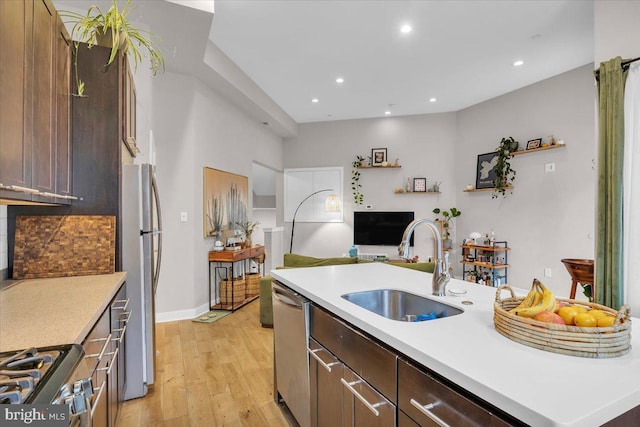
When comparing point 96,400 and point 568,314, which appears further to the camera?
point 96,400

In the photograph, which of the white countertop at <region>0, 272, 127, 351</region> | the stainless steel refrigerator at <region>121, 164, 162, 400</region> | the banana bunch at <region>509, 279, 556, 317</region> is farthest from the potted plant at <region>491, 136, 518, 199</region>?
the white countertop at <region>0, 272, 127, 351</region>

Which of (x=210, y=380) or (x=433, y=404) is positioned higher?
(x=433, y=404)

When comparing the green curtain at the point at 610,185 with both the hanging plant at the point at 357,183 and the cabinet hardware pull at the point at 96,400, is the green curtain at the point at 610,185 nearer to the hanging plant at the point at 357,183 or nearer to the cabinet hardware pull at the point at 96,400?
the cabinet hardware pull at the point at 96,400

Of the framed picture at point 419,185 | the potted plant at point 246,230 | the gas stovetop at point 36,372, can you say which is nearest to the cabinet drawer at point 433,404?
the gas stovetop at point 36,372

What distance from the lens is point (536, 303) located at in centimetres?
109

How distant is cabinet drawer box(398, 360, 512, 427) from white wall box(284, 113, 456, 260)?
563 cm

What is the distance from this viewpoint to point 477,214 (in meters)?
5.90

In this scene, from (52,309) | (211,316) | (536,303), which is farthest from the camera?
(211,316)

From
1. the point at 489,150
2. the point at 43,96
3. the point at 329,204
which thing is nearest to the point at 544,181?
the point at 489,150

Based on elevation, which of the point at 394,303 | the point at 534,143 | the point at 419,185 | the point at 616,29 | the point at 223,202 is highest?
the point at 616,29

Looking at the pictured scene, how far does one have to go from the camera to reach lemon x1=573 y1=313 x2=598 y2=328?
0.91 metres

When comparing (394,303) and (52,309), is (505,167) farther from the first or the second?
(52,309)

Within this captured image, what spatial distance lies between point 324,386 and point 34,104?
5.96 ft

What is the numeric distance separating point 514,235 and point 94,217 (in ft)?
18.2
